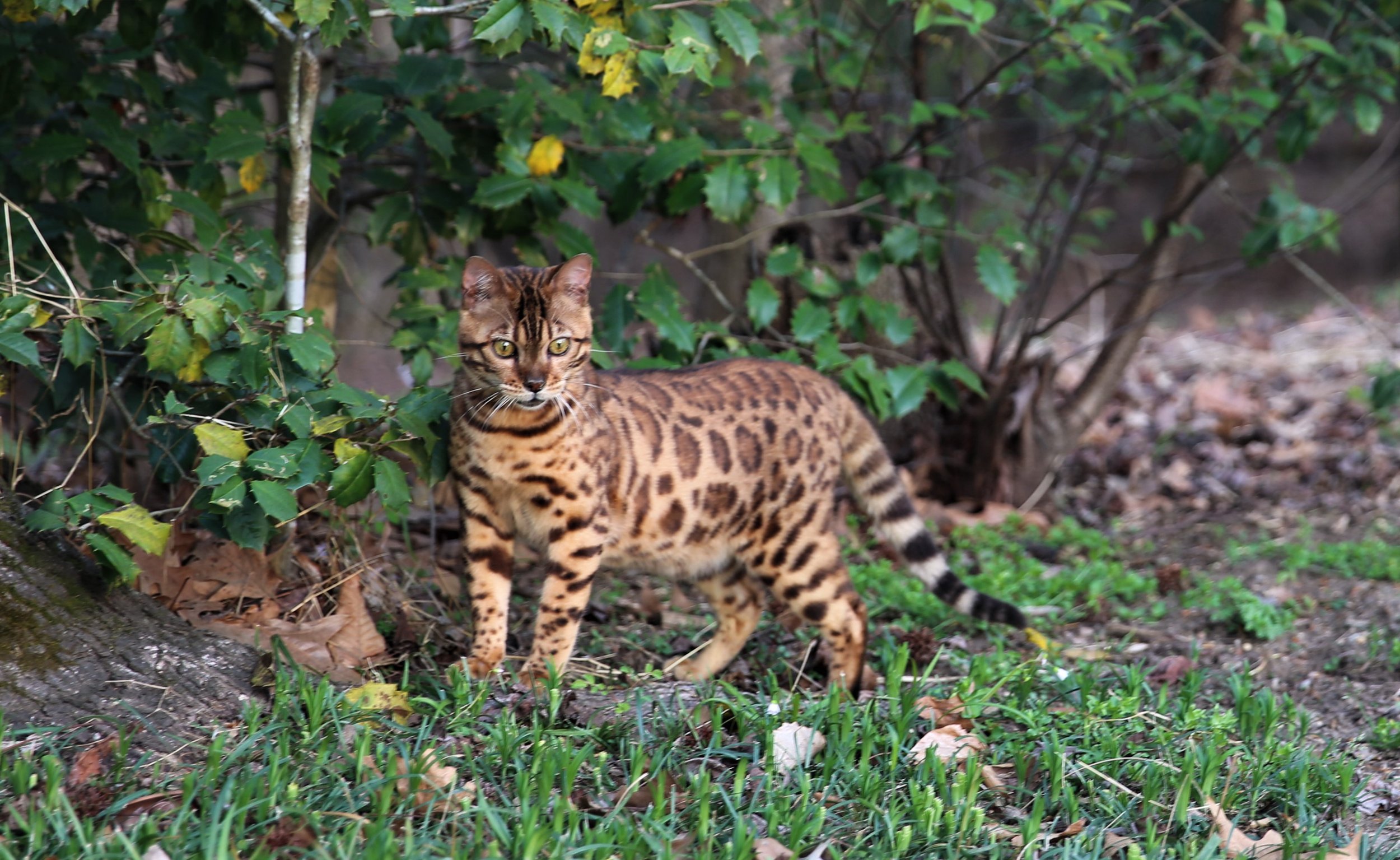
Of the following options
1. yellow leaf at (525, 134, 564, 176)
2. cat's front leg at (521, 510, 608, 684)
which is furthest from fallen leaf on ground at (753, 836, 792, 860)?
yellow leaf at (525, 134, 564, 176)

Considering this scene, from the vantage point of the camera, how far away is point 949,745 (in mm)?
3547

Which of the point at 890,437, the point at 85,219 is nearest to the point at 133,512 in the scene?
the point at 85,219

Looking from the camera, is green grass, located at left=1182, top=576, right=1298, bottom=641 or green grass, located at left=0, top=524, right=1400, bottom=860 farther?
green grass, located at left=1182, top=576, right=1298, bottom=641

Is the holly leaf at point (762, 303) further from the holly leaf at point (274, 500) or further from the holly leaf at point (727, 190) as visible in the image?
the holly leaf at point (274, 500)

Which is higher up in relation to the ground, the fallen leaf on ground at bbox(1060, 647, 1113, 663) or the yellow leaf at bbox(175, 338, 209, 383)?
the yellow leaf at bbox(175, 338, 209, 383)

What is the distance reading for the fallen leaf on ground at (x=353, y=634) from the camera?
12.8 ft

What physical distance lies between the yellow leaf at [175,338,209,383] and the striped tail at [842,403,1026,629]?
2.54 m

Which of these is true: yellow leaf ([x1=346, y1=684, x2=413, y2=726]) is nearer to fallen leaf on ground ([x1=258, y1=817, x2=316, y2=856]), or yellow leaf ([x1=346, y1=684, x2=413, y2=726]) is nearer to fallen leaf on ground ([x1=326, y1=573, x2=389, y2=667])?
fallen leaf on ground ([x1=326, y1=573, x2=389, y2=667])

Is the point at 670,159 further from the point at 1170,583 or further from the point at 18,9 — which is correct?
the point at 1170,583

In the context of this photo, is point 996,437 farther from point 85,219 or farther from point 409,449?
point 85,219

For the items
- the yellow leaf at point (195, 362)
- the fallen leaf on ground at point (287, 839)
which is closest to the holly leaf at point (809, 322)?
the yellow leaf at point (195, 362)

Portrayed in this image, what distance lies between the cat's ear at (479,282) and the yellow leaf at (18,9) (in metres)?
1.51

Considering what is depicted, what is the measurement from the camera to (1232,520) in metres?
6.71

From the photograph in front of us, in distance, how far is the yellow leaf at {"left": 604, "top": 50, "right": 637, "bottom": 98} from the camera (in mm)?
3783
